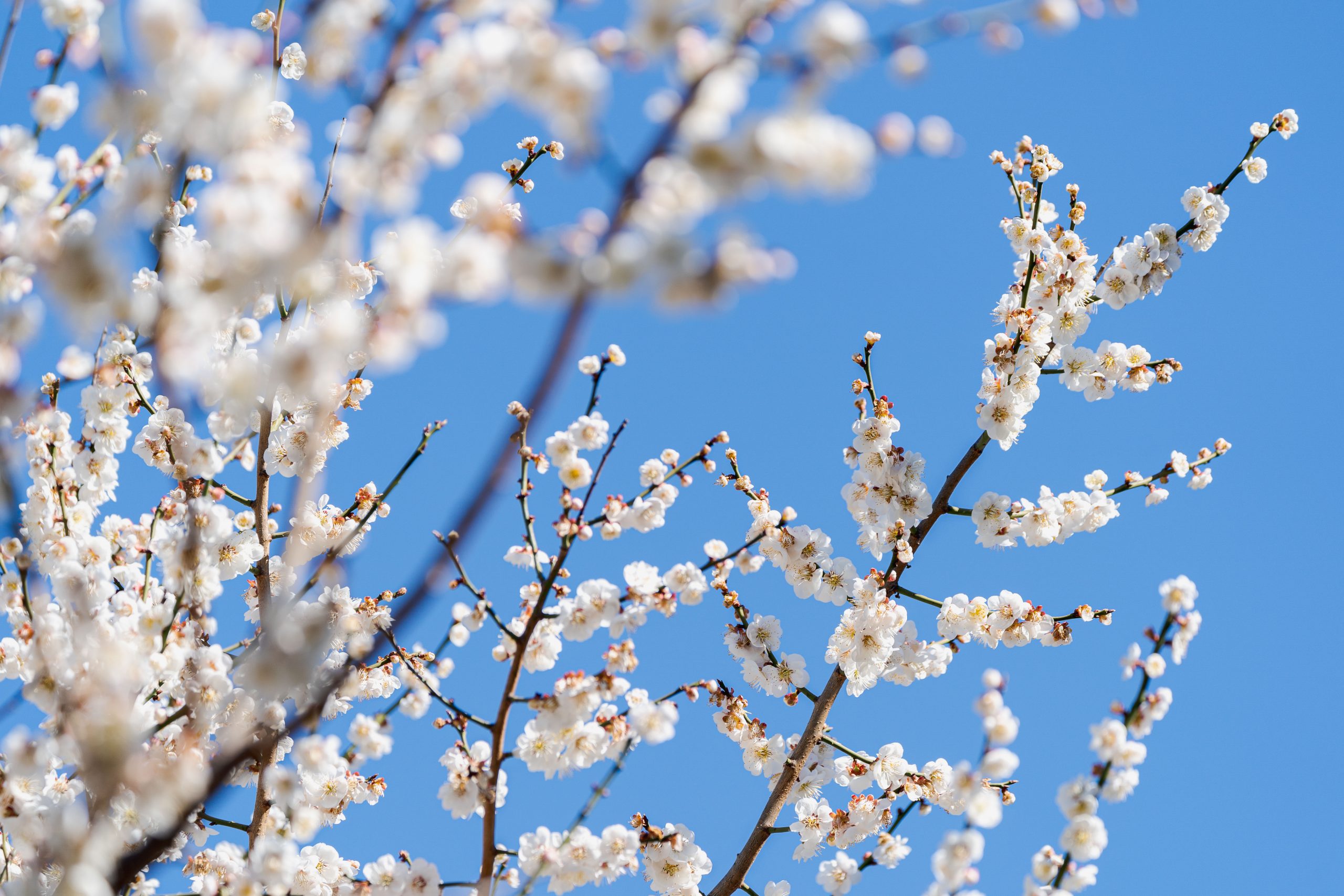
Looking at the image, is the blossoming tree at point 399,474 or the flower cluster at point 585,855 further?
the flower cluster at point 585,855

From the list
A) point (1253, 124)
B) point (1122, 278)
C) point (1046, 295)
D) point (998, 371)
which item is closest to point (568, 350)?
point (998, 371)

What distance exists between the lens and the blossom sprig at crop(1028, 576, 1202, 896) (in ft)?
11.1

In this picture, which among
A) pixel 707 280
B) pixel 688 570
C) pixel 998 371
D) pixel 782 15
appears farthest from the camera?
pixel 998 371

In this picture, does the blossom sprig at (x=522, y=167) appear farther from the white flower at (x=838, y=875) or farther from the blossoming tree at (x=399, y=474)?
the white flower at (x=838, y=875)

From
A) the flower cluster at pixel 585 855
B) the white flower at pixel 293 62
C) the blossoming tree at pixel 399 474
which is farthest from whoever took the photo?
the white flower at pixel 293 62

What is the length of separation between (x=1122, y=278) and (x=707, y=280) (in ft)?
15.5

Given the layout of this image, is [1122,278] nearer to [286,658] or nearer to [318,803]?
[286,658]

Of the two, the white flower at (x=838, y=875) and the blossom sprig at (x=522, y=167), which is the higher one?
the blossom sprig at (x=522, y=167)

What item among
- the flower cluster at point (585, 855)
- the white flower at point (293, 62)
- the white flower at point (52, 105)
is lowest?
the flower cluster at point (585, 855)

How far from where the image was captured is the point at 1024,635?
521cm

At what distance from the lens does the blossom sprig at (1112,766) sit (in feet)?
11.1

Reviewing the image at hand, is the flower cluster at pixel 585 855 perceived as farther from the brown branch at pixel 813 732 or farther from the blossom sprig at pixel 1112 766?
the blossom sprig at pixel 1112 766

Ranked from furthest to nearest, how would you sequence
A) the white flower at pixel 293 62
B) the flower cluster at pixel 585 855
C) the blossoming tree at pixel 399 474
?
the white flower at pixel 293 62 → the flower cluster at pixel 585 855 → the blossoming tree at pixel 399 474

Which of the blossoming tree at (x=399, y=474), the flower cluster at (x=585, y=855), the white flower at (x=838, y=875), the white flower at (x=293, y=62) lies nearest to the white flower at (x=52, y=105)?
the blossoming tree at (x=399, y=474)
